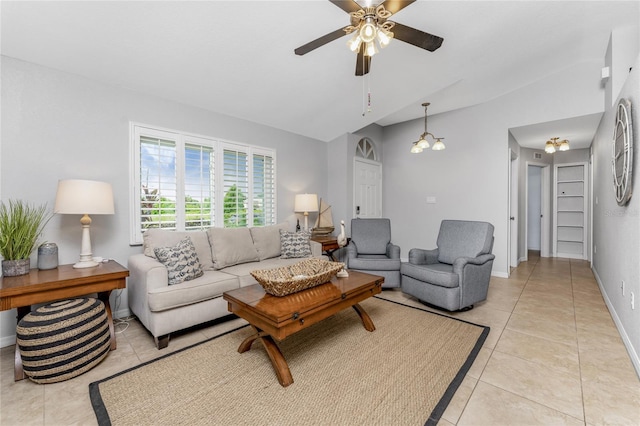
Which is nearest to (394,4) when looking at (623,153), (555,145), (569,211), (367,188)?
(623,153)

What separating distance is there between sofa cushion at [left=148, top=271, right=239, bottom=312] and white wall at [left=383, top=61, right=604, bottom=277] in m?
4.04

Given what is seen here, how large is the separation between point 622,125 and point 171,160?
174 inches

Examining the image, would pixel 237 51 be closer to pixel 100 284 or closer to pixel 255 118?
pixel 255 118

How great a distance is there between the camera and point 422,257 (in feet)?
11.6

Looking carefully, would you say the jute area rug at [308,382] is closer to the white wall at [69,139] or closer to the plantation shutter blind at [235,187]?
the white wall at [69,139]

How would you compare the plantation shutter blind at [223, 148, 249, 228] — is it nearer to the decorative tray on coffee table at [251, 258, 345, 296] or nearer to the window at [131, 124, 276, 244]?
the window at [131, 124, 276, 244]

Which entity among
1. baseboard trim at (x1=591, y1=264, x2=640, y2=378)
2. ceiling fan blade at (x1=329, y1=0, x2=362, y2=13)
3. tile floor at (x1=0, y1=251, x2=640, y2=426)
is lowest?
tile floor at (x1=0, y1=251, x2=640, y2=426)

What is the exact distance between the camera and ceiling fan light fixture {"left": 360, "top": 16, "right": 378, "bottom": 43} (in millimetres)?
1751

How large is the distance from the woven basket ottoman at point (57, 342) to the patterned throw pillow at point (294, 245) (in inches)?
82.4

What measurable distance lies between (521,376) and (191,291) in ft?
8.47

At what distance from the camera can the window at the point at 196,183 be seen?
9.91ft

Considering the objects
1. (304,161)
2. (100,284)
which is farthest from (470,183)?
(100,284)

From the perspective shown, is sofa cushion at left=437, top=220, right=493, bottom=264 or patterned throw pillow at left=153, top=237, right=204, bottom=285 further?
sofa cushion at left=437, top=220, right=493, bottom=264

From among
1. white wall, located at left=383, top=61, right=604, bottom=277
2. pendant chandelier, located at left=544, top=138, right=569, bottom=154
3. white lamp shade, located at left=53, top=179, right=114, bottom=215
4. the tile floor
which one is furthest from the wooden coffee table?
pendant chandelier, located at left=544, top=138, right=569, bottom=154
